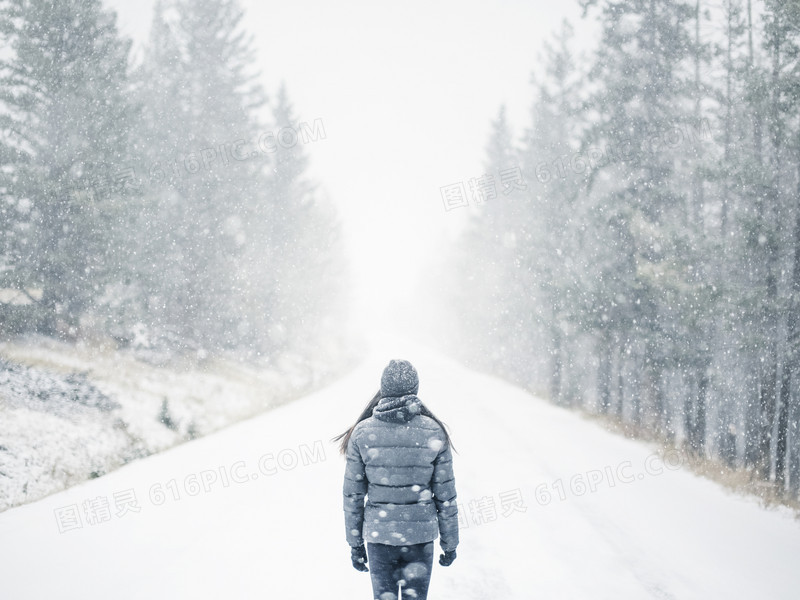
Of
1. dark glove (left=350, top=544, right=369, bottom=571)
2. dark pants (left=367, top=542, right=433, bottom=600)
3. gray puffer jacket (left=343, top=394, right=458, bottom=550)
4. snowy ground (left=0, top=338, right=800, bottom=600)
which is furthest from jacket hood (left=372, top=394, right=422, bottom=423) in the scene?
snowy ground (left=0, top=338, right=800, bottom=600)

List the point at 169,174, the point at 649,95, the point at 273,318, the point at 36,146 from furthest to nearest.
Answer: the point at 273,318 < the point at 169,174 < the point at 649,95 < the point at 36,146

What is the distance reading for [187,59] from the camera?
61.5ft

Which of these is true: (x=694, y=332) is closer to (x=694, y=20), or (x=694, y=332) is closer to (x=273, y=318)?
(x=694, y=20)

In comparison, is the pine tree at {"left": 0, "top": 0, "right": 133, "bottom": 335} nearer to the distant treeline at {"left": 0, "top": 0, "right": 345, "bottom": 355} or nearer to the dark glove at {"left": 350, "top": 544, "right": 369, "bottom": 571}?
the distant treeline at {"left": 0, "top": 0, "right": 345, "bottom": 355}

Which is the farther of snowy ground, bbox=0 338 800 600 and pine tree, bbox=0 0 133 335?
pine tree, bbox=0 0 133 335

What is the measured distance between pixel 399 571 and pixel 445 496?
2.16ft

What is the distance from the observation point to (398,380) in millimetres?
3646

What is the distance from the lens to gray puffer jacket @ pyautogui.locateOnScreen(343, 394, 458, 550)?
3.52 meters

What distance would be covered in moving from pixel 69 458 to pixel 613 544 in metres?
9.50

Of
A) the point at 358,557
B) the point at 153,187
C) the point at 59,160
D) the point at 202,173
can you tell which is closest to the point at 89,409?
the point at 59,160

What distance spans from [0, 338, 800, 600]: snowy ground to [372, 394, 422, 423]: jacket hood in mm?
2630

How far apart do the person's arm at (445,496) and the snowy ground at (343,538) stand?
1.67 meters

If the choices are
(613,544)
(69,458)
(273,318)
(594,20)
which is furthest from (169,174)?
(613,544)

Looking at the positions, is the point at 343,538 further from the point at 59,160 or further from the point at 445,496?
the point at 59,160
